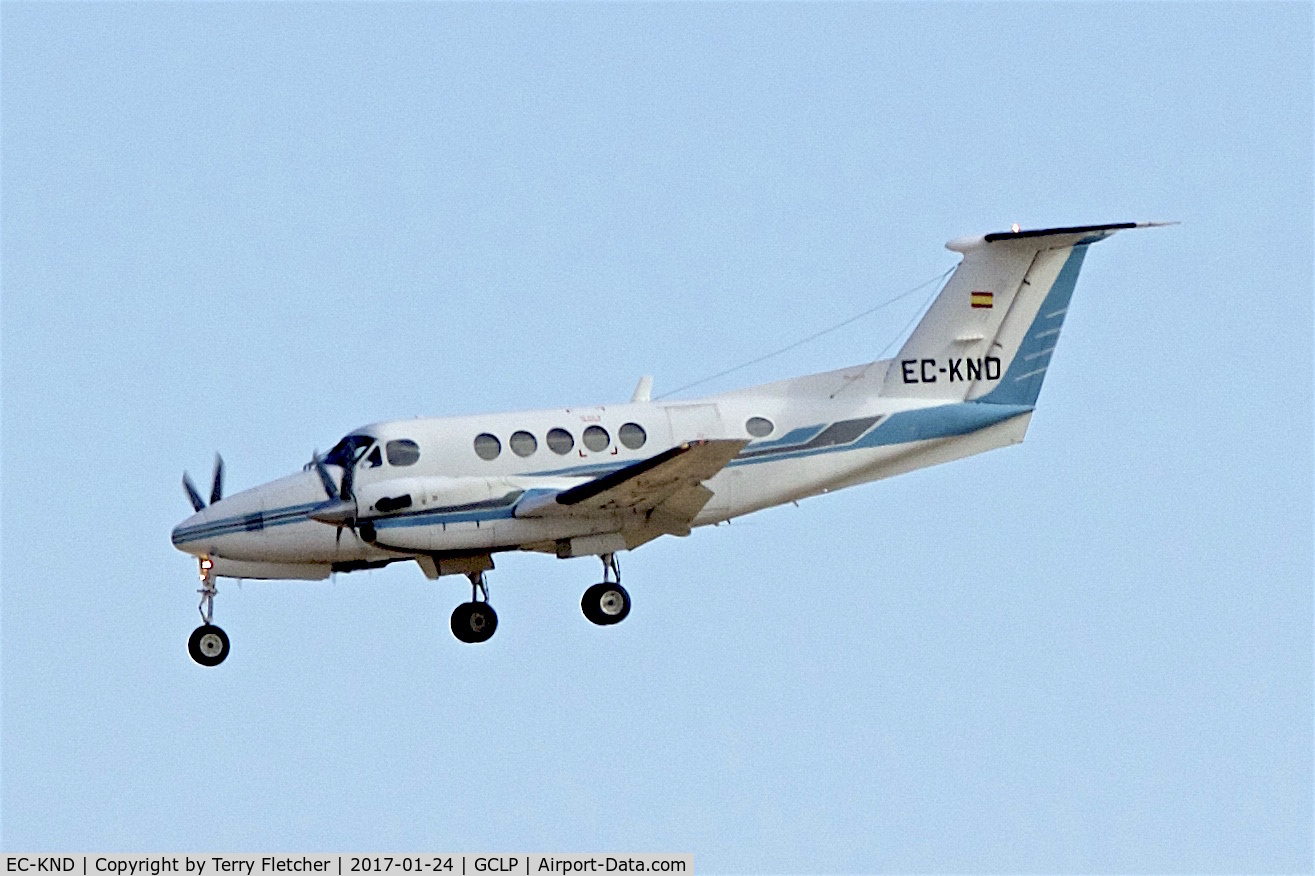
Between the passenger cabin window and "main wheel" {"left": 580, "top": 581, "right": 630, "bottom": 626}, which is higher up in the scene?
the passenger cabin window

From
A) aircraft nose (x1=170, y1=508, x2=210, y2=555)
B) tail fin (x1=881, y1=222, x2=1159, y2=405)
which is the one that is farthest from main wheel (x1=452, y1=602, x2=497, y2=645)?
tail fin (x1=881, y1=222, x2=1159, y2=405)

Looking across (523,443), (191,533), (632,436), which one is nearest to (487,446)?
(523,443)

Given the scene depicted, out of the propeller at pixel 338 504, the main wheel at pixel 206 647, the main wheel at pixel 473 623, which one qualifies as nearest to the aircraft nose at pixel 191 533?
the main wheel at pixel 206 647

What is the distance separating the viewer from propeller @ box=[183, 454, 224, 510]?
120ft

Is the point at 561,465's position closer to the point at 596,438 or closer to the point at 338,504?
the point at 596,438

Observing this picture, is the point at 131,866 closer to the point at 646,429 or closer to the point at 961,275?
the point at 646,429

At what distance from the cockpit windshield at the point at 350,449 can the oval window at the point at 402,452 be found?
0.28m

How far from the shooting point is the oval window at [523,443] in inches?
1372

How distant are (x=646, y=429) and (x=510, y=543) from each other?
246 centimetres

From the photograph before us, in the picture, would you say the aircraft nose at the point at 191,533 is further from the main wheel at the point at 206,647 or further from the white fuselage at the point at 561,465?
the main wheel at the point at 206,647

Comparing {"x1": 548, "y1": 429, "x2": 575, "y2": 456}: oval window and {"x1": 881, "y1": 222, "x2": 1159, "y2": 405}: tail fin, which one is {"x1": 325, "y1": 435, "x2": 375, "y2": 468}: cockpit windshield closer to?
{"x1": 548, "y1": 429, "x2": 575, "y2": 456}: oval window

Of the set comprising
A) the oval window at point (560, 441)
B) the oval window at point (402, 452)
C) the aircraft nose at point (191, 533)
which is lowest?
the aircraft nose at point (191, 533)

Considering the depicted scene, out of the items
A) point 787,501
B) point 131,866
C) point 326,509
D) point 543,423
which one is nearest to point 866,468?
point 787,501

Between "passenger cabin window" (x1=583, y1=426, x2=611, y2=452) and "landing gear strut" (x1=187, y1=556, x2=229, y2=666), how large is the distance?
208 inches
